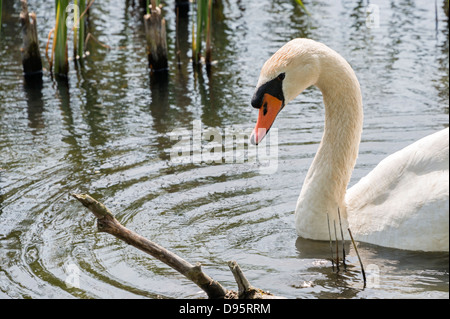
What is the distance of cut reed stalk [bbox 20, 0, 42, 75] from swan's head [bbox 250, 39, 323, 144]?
20.9 feet

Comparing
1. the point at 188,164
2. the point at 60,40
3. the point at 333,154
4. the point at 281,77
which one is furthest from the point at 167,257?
the point at 60,40

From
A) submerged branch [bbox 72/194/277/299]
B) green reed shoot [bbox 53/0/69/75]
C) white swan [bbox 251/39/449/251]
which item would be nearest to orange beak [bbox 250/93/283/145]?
white swan [bbox 251/39/449/251]

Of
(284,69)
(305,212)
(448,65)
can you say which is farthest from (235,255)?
(448,65)

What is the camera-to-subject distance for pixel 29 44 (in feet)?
40.1

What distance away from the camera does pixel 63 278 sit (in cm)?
618

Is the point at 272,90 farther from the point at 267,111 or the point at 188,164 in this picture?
the point at 188,164

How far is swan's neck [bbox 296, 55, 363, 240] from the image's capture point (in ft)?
22.7

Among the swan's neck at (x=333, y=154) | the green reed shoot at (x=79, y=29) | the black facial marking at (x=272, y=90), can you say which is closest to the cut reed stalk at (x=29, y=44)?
the green reed shoot at (x=79, y=29)

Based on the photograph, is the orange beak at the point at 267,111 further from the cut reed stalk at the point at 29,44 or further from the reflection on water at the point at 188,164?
the cut reed stalk at the point at 29,44

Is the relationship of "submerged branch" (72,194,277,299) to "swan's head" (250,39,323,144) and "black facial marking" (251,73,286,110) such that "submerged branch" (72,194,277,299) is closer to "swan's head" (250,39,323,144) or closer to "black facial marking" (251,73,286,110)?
"swan's head" (250,39,323,144)

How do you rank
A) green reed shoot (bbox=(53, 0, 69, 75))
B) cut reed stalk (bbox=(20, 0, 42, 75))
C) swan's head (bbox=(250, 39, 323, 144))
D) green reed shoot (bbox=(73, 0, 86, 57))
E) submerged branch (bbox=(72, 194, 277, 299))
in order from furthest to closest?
cut reed stalk (bbox=(20, 0, 42, 75)) < green reed shoot (bbox=(73, 0, 86, 57)) < green reed shoot (bbox=(53, 0, 69, 75)) < swan's head (bbox=(250, 39, 323, 144)) < submerged branch (bbox=(72, 194, 277, 299))
